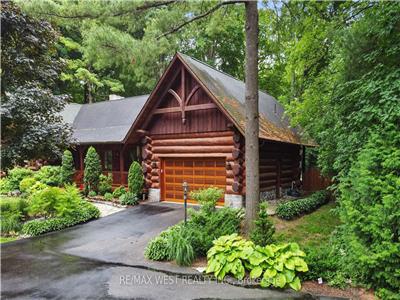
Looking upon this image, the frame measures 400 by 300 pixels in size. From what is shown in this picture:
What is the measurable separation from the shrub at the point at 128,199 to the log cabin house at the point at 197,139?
89 centimetres

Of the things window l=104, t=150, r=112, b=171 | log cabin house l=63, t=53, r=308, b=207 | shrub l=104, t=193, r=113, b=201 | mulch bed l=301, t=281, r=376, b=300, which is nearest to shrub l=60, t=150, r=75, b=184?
log cabin house l=63, t=53, r=308, b=207

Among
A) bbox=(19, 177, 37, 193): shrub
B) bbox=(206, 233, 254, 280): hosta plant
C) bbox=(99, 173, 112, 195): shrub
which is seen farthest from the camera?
bbox=(19, 177, 37, 193): shrub

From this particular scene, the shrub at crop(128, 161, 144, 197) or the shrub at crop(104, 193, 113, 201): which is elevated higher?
the shrub at crop(128, 161, 144, 197)

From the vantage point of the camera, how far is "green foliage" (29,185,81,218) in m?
10.4

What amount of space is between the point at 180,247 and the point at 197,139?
22.6 feet

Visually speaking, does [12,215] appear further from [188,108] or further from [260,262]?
[260,262]

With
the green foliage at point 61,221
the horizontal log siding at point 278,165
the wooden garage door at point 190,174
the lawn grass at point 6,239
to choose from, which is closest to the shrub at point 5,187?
the green foliage at point 61,221

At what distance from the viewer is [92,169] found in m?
15.0

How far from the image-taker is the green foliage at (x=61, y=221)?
9727mm

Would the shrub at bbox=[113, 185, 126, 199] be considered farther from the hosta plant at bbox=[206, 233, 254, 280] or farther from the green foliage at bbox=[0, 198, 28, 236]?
the hosta plant at bbox=[206, 233, 254, 280]

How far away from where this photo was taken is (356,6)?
30.5ft

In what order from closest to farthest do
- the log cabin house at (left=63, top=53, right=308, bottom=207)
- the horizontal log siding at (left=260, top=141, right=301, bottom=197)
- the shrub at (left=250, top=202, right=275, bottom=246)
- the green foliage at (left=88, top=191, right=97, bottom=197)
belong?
the shrub at (left=250, top=202, right=275, bottom=246)
the log cabin house at (left=63, top=53, right=308, bottom=207)
the horizontal log siding at (left=260, top=141, right=301, bottom=197)
the green foliage at (left=88, top=191, right=97, bottom=197)

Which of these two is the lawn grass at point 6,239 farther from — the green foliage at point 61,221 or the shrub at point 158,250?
the shrub at point 158,250

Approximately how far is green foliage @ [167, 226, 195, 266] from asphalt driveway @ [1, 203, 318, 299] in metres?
0.22
